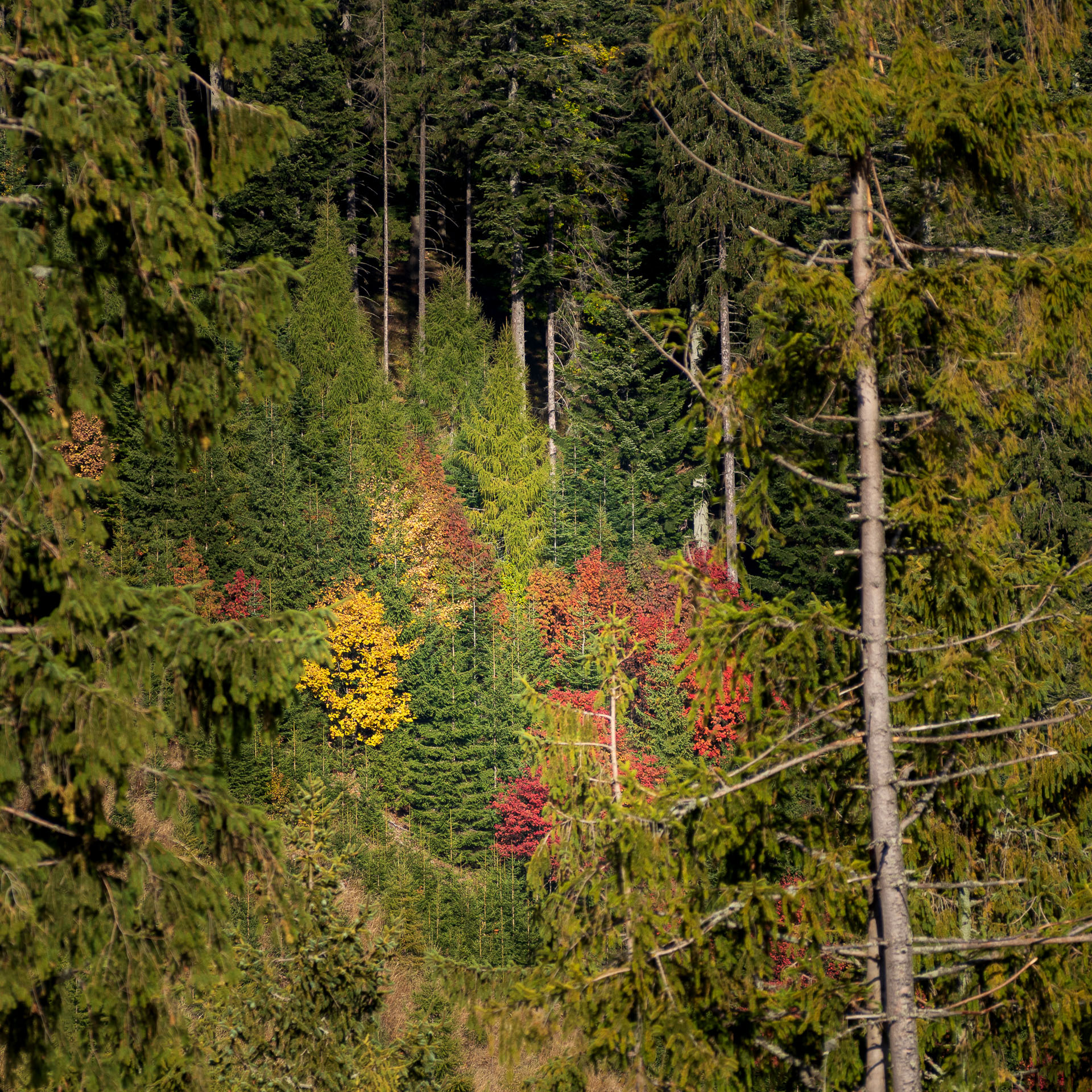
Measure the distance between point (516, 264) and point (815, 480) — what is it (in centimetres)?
3514

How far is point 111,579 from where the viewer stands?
19.4 ft

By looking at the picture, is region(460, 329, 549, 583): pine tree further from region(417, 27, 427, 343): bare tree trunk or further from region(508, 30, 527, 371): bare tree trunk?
region(417, 27, 427, 343): bare tree trunk

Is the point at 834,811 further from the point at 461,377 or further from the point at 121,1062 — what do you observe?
the point at 461,377

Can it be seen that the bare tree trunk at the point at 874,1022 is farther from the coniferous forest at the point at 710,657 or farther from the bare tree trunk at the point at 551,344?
the bare tree trunk at the point at 551,344

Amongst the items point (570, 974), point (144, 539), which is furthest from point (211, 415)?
point (144, 539)

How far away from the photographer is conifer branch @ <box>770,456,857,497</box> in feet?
23.0

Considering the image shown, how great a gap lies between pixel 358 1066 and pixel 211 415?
786cm

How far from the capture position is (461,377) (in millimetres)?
39812

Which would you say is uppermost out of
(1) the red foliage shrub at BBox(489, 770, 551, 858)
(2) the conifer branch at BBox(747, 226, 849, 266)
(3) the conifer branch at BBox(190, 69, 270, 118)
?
(3) the conifer branch at BBox(190, 69, 270, 118)

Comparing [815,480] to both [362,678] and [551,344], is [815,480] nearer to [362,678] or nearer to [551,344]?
[362,678]

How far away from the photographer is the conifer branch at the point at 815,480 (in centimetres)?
702

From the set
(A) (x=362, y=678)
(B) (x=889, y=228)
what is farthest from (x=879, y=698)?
(A) (x=362, y=678)

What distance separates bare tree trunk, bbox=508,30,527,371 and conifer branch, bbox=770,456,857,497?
107 ft

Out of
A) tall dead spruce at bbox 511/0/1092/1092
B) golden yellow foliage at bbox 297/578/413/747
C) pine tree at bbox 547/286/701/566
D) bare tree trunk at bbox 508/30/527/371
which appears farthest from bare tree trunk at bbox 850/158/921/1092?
bare tree trunk at bbox 508/30/527/371
